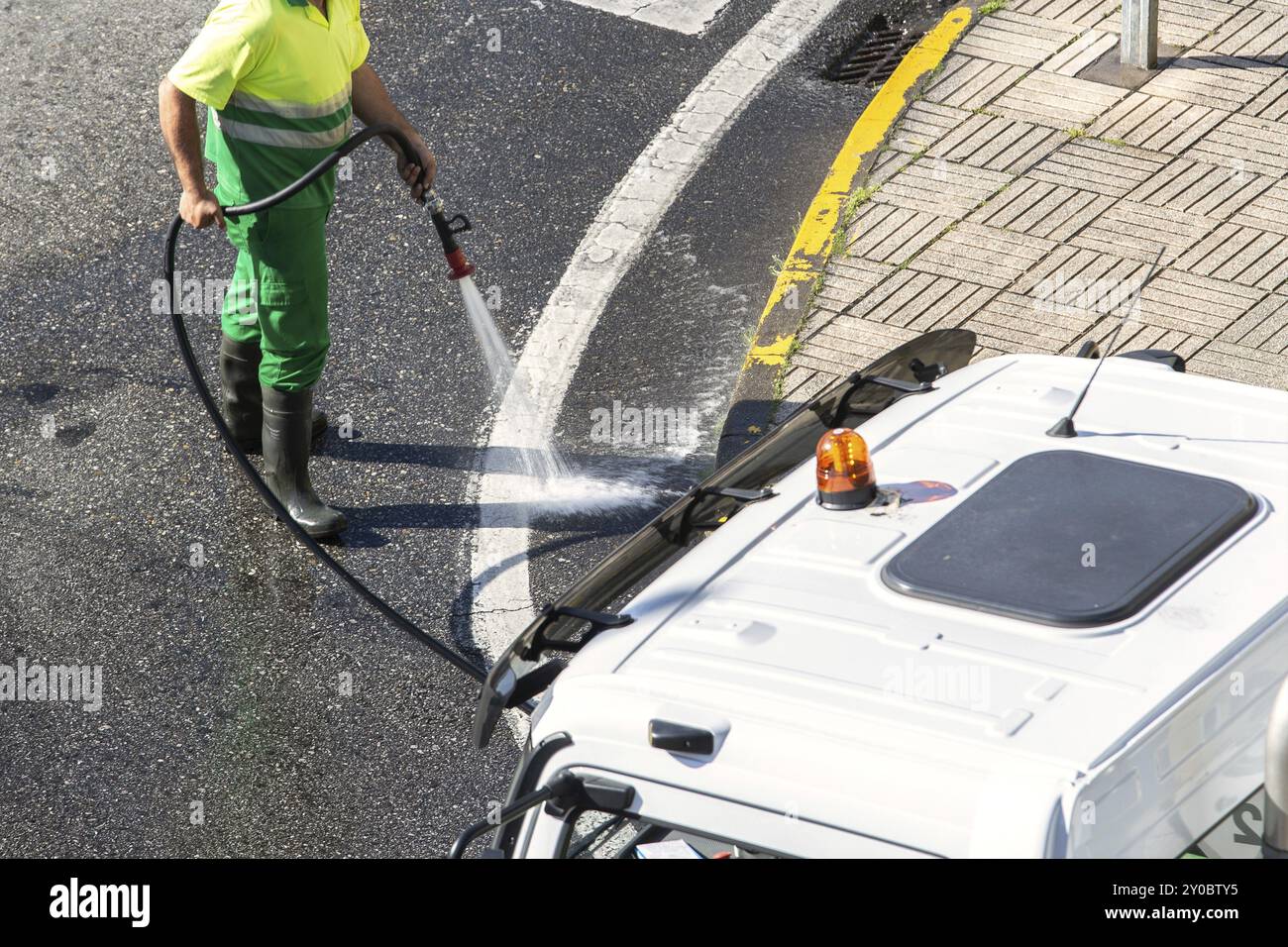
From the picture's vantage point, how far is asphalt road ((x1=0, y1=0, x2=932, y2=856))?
5.00 m

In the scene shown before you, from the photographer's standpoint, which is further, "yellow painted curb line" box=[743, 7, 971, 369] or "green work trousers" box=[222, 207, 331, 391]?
"yellow painted curb line" box=[743, 7, 971, 369]

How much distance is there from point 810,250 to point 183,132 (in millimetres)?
2762

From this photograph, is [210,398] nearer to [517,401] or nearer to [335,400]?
[335,400]

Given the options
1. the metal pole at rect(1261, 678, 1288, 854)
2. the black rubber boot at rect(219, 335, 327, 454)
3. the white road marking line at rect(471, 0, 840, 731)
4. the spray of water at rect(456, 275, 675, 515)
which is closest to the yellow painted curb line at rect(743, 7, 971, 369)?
the white road marking line at rect(471, 0, 840, 731)

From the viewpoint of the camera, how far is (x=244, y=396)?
624 centimetres

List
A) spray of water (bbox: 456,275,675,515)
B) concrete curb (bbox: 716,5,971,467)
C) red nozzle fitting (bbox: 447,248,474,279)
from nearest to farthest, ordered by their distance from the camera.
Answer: red nozzle fitting (bbox: 447,248,474,279)
spray of water (bbox: 456,275,675,515)
concrete curb (bbox: 716,5,971,467)

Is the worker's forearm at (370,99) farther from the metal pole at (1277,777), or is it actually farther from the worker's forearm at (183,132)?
the metal pole at (1277,777)

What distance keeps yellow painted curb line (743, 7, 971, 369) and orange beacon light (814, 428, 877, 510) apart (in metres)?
3.33

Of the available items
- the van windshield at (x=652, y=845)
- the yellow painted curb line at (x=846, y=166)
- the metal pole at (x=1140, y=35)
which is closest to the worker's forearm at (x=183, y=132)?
the yellow painted curb line at (x=846, y=166)

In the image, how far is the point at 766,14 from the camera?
8.70 meters

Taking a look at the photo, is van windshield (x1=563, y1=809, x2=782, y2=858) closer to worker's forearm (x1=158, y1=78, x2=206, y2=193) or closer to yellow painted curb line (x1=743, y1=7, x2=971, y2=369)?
worker's forearm (x1=158, y1=78, x2=206, y2=193)

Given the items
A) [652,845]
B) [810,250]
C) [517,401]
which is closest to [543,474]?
[517,401]

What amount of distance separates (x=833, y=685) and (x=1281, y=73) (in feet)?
19.4

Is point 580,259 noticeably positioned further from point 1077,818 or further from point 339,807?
point 1077,818
